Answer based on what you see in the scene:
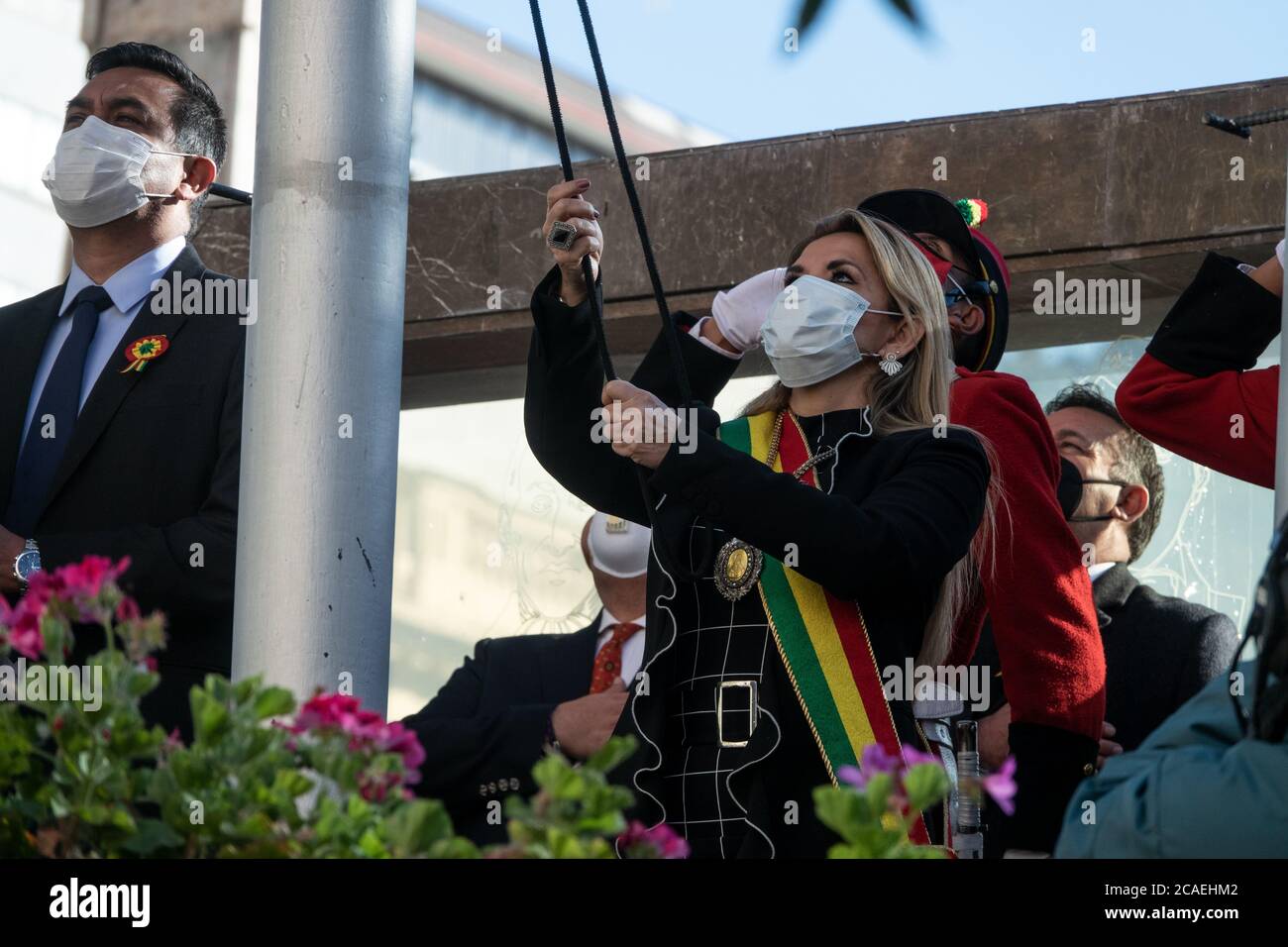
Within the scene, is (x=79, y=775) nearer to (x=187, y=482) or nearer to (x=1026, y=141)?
(x=187, y=482)

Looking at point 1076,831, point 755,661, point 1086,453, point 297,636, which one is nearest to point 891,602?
point 755,661

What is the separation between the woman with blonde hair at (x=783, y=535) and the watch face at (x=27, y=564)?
0.91 m

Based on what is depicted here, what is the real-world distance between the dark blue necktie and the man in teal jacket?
8.27ft

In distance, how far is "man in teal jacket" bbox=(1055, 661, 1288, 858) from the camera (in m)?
2.18

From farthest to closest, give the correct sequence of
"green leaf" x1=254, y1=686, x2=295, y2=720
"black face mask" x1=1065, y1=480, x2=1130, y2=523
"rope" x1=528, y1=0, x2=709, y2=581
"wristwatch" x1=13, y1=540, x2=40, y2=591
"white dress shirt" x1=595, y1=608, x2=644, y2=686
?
"black face mask" x1=1065, y1=480, x2=1130, y2=523
"white dress shirt" x1=595, y1=608, x2=644, y2=686
"wristwatch" x1=13, y1=540, x2=40, y2=591
"rope" x1=528, y1=0, x2=709, y2=581
"green leaf" x1=254, y1=686, x2=295, y2=720

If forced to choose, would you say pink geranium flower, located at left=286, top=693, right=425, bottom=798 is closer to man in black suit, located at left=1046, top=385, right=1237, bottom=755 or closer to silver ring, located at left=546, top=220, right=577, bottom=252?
silver ring, located at left=546, top=220, right=577, bottom=252

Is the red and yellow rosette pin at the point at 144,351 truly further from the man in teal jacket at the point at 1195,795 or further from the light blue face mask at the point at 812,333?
the man in teal jacket at the point at 1195,795

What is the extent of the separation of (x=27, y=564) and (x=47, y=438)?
1.25 ft

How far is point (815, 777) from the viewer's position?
362 centimetres

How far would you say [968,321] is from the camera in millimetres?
4984

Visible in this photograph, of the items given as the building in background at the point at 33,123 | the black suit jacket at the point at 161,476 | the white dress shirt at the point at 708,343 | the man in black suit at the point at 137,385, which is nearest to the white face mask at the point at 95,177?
the man in black suit at the point at 137,385

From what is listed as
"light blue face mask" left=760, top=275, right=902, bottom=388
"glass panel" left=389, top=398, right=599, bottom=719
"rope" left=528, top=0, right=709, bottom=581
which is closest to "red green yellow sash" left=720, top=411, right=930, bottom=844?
"rope" left=528, top=0, right=709, bottom=581

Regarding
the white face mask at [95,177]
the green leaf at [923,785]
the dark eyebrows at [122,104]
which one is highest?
the dark eyebrows at [122,104]

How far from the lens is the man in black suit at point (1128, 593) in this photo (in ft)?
16.7
